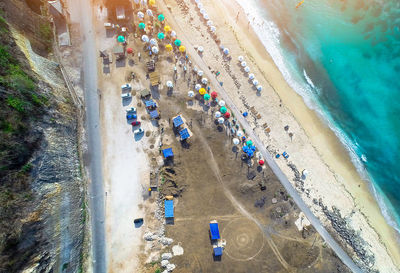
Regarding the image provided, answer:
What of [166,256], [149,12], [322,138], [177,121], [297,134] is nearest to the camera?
[166,256]

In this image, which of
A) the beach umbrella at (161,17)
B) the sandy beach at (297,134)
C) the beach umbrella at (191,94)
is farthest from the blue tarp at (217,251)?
the beach umbrella at (161,17)

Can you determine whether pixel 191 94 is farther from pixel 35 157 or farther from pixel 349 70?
pixel 349 70

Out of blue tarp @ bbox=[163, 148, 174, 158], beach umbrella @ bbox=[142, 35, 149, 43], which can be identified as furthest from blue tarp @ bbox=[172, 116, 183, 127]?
beach umbrella @ bbox=[142, 35, 149, 43]

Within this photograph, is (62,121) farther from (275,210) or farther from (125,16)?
(275,210)

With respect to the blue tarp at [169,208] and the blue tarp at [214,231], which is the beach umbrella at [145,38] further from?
the blue tarp at [214,231]

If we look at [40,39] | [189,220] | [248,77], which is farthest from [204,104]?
[40,39]

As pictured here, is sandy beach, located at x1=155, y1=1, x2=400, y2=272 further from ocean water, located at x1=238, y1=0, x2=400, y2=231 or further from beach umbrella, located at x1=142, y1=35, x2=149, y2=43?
beach umbrella, located at x1=142, y1=35, x2=149, y2=43

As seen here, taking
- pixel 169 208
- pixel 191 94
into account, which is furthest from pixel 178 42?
pixel 169 208
